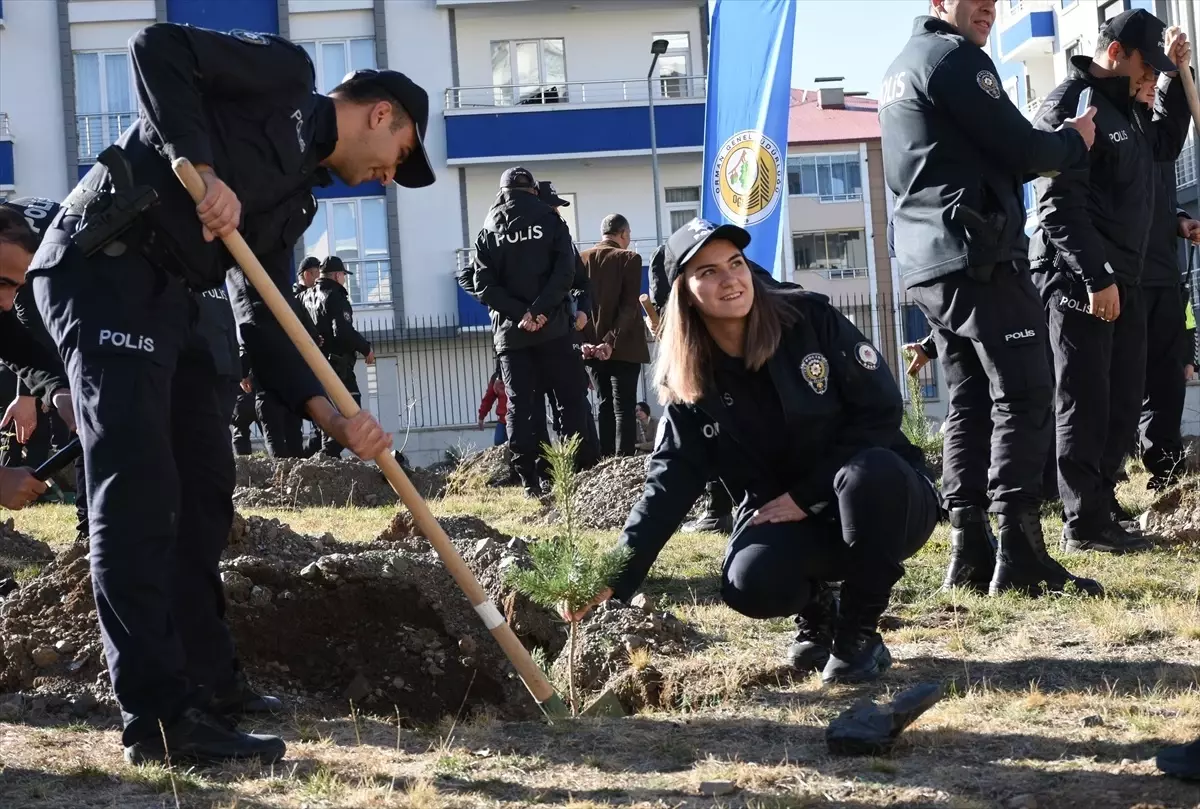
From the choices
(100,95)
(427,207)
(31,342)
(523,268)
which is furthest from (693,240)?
(100,95)

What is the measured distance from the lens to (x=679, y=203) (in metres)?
32.1

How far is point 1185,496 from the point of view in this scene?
725cm

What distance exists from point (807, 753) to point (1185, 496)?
4.16 meters

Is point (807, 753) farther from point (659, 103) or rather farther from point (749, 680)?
point (659, 103)

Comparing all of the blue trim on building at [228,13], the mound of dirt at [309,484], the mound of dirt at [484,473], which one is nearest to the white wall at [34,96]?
the blue trim on building at [228,13]

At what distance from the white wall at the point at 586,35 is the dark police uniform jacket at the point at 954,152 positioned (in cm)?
2680

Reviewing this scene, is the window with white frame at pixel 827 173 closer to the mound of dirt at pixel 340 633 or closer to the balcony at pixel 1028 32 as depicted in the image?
the balcony at pixel 1028 32

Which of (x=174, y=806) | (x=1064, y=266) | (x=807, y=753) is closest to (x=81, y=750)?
(x=174, y=806)

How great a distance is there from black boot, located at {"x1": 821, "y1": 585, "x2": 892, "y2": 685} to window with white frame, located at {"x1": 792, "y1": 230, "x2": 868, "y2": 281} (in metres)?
46.5

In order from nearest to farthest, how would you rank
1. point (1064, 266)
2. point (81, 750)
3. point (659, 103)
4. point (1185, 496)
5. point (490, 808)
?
point (490, 808), point (81, 750), point (1064, 266), point (1185, 496), point (659, 103)

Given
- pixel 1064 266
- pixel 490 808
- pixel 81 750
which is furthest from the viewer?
pixel 1064 266

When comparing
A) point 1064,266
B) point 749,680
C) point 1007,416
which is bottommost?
point 749,680

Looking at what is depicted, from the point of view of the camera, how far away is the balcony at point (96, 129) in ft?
101

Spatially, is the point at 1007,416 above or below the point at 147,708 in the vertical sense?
above
